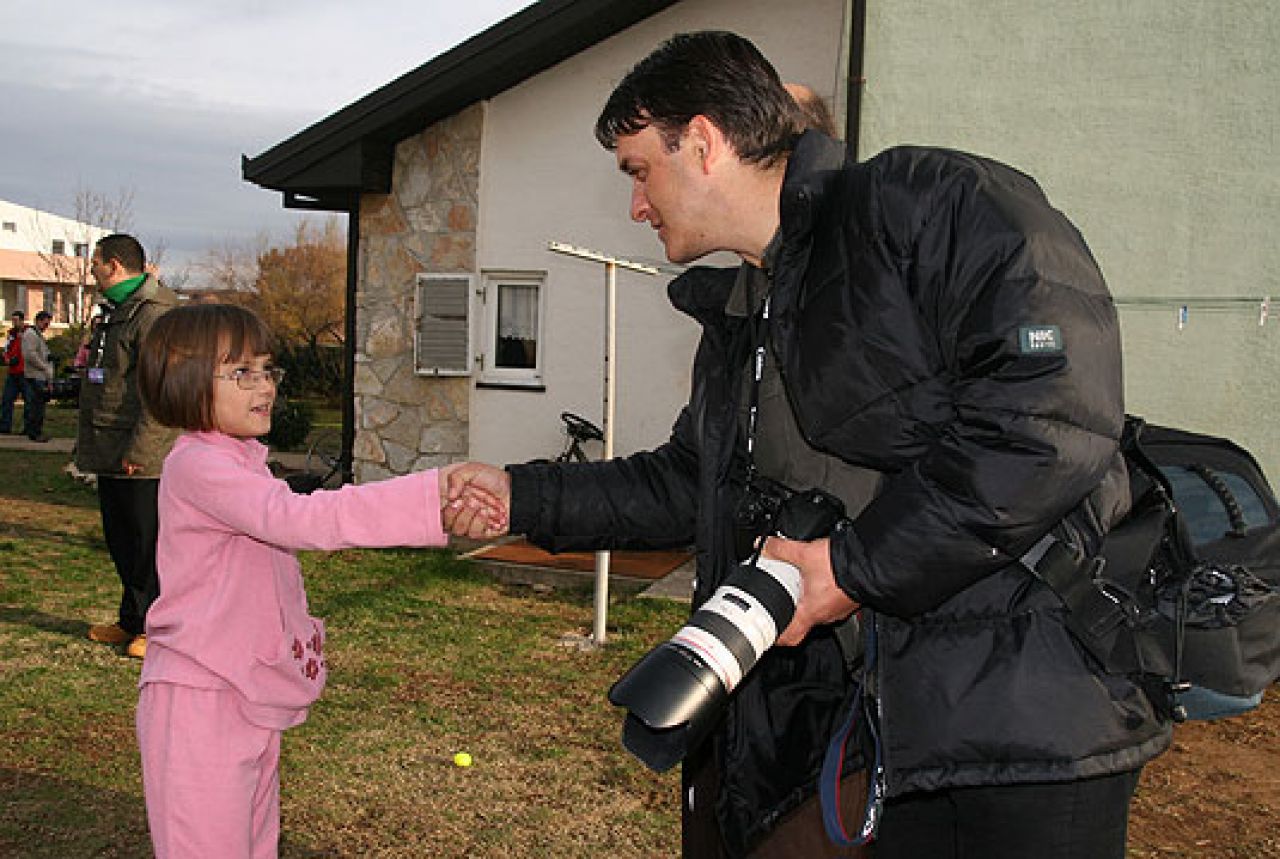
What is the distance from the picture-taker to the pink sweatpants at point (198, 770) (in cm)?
279

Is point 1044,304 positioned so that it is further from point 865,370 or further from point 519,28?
point 519,28

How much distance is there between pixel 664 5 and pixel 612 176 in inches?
59.9

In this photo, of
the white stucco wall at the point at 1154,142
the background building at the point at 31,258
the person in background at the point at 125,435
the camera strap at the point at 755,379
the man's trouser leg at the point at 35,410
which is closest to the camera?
the camera strap at the point at 755,379

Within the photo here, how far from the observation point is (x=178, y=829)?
9.11 feet

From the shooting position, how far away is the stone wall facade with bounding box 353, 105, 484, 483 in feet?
35.6

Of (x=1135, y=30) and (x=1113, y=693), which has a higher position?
(x=1135, y=30)

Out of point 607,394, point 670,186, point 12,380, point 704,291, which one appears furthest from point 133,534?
point 12,380

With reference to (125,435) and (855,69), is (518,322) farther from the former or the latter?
(125,435)

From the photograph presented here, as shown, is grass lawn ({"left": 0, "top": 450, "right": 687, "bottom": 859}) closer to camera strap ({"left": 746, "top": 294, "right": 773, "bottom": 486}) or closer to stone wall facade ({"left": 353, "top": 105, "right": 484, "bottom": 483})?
camera strap ({"left": 746, "top": 294, "right": 773, "bottom": 486})

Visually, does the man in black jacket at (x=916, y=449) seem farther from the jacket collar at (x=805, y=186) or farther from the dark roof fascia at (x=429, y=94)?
the dark roof fascia at (x=429, y=94)

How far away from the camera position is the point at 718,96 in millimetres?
2107

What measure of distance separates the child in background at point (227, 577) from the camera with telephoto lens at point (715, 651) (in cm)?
87

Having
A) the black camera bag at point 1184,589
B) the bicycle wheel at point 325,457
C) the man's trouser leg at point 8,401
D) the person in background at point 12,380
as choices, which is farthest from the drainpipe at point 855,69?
the man's trouser leg at point 8,401

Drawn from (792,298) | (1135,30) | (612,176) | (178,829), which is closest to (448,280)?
(612,176)
